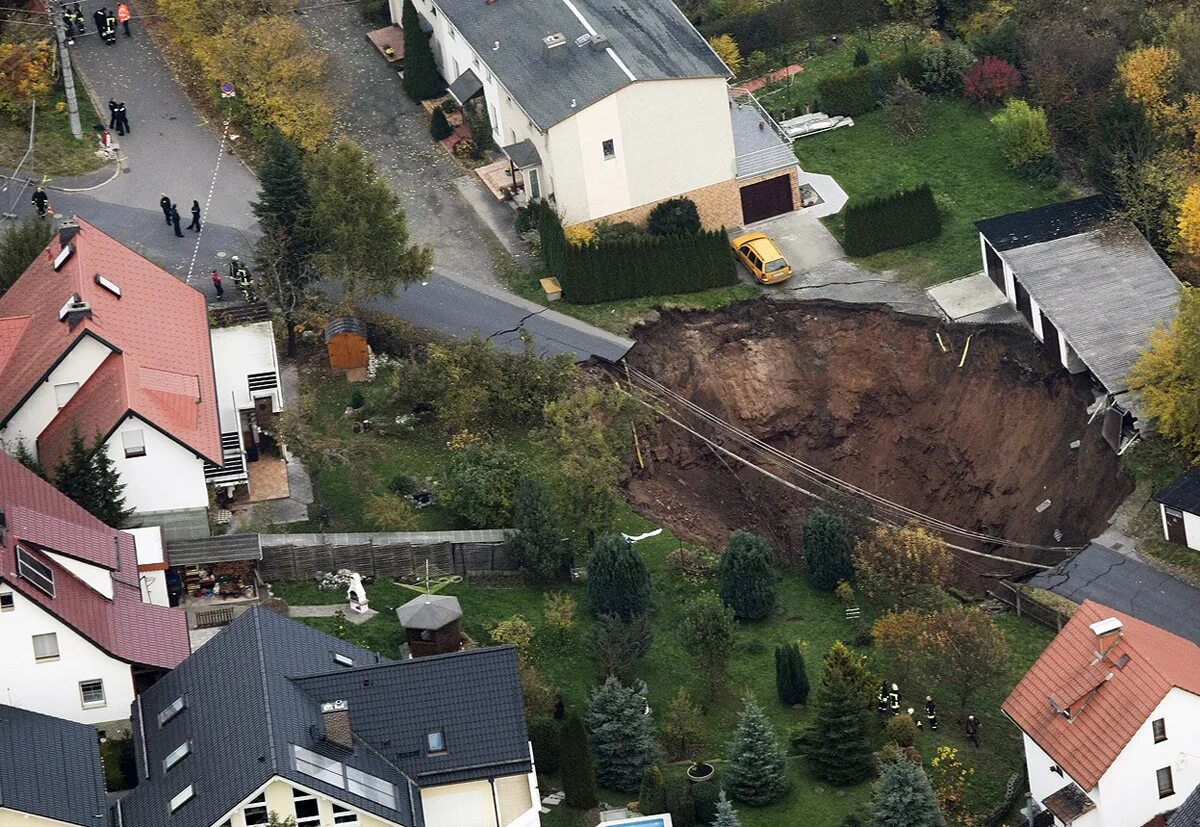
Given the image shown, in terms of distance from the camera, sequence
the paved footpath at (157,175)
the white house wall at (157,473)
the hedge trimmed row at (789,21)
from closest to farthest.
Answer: the white house wall at (157,473) → the paved footpath at (157,175) → the hedge trimmed row at (789,21)

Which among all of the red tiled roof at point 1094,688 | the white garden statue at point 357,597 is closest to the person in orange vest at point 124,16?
the white garden statue at point 357,597

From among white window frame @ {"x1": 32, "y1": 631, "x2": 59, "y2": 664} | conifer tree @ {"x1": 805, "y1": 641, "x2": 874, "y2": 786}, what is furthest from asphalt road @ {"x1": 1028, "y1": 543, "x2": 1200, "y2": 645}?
white window frame @ {"x1": 32, "y1": 631, "x2": 59, "y2": 664}

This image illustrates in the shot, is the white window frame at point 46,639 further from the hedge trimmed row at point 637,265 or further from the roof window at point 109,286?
the hedge trimmed row at point 637,265

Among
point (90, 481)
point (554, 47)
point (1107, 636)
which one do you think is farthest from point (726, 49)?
point (1107, 636)

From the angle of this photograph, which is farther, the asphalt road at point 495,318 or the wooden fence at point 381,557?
the asphalt road at point 495,318

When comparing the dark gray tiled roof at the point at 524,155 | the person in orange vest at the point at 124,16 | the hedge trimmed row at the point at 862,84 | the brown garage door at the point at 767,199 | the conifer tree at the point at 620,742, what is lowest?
the conifer tree at the point at 620,742

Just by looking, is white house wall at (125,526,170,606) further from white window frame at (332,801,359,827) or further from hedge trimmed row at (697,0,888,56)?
hedge trimmed row at (697,0,888,56)

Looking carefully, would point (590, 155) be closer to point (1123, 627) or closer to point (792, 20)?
point (792, 20)

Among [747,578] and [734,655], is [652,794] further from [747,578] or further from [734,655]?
[747,578]
